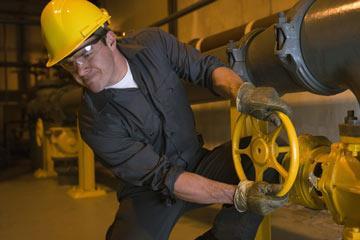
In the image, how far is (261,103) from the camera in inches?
39.0

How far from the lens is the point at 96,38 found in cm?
123

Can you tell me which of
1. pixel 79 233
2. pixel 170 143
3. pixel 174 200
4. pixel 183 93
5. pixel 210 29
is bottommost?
pixel 79 233

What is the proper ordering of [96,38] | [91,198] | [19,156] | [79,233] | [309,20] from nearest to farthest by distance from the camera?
1. [309,20]
2. [96,38]
3. [79,233]
4. [91,198]
5. [19,156]

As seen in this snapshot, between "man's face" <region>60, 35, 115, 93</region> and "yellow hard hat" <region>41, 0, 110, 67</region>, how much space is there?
0.02 meters

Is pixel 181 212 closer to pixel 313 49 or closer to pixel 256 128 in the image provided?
pixel 256 128

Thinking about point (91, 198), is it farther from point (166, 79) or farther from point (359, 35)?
point (359, 35)

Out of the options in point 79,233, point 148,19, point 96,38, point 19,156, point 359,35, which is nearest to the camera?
point 359,35

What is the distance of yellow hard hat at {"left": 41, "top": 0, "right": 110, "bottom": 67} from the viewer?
121 centimetres

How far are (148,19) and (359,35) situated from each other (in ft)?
11.7

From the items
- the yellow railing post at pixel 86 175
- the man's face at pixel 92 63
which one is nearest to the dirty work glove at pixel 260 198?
the man's face at pixel 92 63

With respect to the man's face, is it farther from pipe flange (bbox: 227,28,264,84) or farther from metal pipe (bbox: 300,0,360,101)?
metal pipe (bbox: 300,0,360,101)

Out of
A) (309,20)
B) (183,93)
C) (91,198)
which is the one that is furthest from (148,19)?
(309,20)

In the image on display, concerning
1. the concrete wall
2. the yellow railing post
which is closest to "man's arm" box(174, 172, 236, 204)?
the yellow railing post

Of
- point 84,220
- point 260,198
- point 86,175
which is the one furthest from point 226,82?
point 86,175
